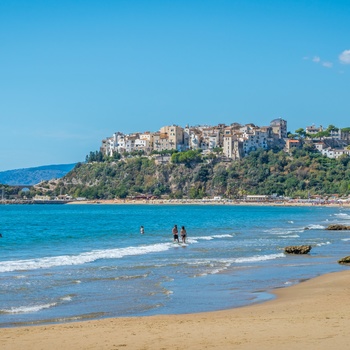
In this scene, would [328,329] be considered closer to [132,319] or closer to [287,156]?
[132,319]

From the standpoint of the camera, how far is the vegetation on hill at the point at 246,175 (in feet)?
584

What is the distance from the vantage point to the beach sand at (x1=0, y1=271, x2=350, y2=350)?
11.9 meters

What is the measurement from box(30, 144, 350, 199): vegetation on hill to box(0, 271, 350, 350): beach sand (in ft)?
521

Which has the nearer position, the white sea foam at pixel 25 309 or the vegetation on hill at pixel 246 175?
the white sea foam at pixel 25 309

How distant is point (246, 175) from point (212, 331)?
171096 mm

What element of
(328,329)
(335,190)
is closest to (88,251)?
(328,329)

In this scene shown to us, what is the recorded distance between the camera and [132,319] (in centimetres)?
1544

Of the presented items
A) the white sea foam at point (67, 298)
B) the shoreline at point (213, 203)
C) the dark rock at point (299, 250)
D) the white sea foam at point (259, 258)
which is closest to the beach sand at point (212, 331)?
the white sea foam at point (67, 298)

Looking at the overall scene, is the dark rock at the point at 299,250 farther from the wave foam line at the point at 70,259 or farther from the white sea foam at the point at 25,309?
the white sea foam at the point at 25,309

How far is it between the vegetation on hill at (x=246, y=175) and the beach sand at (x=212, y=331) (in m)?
159

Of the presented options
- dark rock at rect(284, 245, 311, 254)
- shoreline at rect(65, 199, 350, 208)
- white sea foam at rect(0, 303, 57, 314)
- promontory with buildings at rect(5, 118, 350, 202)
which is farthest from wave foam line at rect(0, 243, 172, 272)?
promontory with buildings at rect(5, 118, 350, 202)

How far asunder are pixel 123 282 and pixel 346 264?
10.3 m

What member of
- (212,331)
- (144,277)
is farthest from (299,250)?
(212,331)

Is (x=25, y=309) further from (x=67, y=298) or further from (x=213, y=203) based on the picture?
(x=213, y=203)
